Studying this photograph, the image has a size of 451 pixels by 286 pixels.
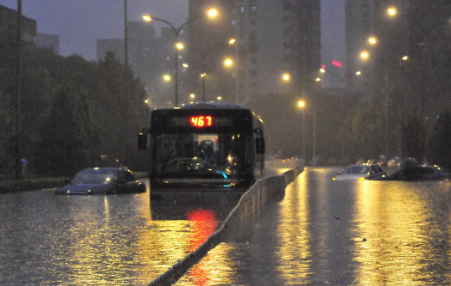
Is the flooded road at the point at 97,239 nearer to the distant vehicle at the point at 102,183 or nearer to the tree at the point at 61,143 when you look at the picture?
the distant vehicle at the point at 102,183

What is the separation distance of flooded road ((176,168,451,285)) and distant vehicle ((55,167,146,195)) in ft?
38.7

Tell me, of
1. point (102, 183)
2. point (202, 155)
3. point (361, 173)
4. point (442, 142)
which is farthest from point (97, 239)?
point (442, 142)

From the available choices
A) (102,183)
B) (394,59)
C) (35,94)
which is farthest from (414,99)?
(102,183)

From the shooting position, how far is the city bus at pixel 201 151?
26547 mm

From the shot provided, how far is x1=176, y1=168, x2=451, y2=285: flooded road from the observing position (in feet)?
37.8

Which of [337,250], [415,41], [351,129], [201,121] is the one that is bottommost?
[337,250]

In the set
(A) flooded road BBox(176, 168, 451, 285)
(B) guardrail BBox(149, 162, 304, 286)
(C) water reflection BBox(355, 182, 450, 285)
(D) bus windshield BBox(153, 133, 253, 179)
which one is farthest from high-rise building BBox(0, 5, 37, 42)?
(A) flooded road BBox(176, 168, 451, 285)

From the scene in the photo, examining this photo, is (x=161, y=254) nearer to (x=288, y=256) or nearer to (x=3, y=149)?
(x=288, y=256)

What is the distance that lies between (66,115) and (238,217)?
37.6m

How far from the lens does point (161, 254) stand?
14.1m

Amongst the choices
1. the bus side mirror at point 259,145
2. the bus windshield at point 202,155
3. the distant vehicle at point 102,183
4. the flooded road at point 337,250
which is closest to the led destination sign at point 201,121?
the bus windshield at point 202,155

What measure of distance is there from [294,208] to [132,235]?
973cm

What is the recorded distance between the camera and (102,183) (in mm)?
36344

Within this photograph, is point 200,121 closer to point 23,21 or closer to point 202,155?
point 202,155
